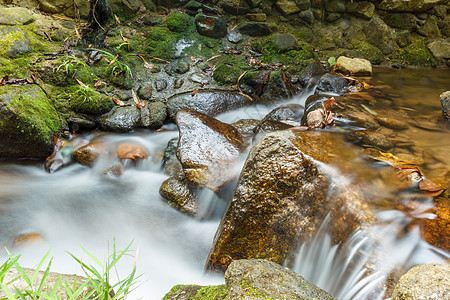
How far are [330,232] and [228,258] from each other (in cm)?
100

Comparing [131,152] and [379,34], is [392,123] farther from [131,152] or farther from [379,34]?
[379,34]

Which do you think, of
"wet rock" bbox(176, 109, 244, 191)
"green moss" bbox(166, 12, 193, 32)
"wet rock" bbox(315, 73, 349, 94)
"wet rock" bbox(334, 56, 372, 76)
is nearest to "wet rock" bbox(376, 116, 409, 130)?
"wet rock" bbox(315, 73, 349, 94)

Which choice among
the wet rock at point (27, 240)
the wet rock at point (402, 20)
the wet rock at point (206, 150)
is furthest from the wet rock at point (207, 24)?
the wet rock at point (27, 240)

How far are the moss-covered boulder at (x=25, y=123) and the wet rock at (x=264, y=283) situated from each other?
380 centimetres

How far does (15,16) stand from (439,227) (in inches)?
288

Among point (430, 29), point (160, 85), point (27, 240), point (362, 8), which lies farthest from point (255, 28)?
point (27, 240)

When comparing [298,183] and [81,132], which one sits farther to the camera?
[81,132]

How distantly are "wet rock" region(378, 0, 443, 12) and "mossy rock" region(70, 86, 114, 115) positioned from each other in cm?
787

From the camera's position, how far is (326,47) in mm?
7398

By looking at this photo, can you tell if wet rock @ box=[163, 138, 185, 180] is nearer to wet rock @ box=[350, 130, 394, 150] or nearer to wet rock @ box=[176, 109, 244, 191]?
wet rock @ box=[176, 109, 244, 191]

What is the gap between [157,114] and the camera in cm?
496

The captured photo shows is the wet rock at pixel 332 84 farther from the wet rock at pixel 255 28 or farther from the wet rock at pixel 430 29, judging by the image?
the wet rock at pixel 430 29

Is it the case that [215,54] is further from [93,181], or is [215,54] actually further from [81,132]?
[93,181]

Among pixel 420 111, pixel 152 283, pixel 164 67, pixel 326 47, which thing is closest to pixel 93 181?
pixel 152 283
